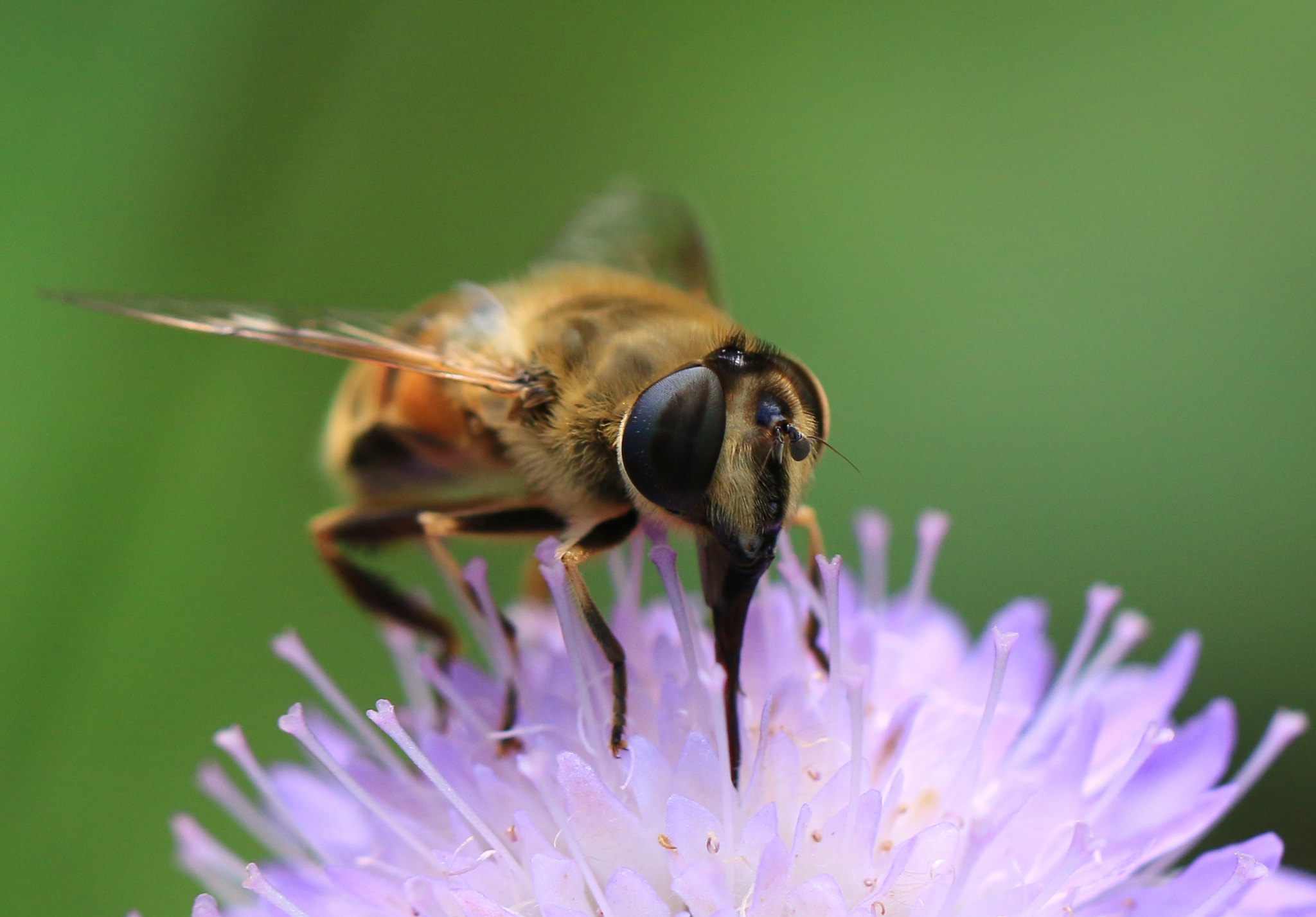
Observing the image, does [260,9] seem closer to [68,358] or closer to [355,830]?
[68,358]

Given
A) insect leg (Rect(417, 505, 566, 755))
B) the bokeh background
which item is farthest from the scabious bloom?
the bokeh background

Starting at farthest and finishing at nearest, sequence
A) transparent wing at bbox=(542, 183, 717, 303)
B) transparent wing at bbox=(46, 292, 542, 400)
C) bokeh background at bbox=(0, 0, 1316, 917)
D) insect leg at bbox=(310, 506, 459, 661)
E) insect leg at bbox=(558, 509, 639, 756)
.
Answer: bokeh background at bbox=(0, 0, 1316, 917) → transparent wing at bbox=(542, 183, 717, 303) → insect leg at bbox=(310, 506, 459, 661) → transparent wing at bbox=(46, 292, 542, 400) → insect leg at bbox=(558, 509, 639, 756)

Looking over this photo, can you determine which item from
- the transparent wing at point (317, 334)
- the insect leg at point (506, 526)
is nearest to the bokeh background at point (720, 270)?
the transparent wing at point (317, 334)

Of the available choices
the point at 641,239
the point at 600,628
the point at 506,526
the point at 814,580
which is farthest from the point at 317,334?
Result: the point at 641,239

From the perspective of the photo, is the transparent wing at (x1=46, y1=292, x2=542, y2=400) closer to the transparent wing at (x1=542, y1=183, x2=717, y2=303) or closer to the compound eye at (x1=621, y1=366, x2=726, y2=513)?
the compound eye at (x1=621, y1=366, x2=726, y2=513)

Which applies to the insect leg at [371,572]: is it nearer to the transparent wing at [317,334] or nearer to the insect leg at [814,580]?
the transparent wing at [317,334]

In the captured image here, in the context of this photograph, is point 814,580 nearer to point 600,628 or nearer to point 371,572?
point 600,628
